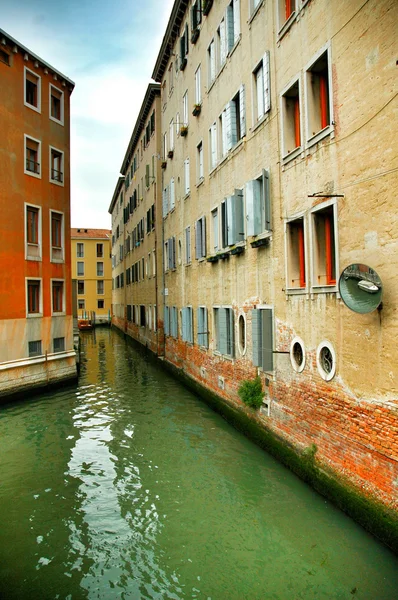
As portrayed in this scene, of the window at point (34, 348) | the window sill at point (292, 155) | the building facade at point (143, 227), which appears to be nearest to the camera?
the window sill at point (292, 155)

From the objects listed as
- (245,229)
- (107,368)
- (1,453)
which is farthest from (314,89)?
(107,368)

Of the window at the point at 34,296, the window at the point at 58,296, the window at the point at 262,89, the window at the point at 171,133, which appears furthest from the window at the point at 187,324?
the window at the point at 262,89

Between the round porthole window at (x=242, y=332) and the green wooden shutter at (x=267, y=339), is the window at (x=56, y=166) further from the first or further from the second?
the green wooden shutter at (x=267, y=339)

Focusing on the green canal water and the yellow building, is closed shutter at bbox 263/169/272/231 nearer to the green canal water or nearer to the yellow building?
the green canal water

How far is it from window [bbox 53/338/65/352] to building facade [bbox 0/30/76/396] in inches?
1.4

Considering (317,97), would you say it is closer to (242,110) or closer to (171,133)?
(242,110)

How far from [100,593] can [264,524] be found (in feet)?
7.98

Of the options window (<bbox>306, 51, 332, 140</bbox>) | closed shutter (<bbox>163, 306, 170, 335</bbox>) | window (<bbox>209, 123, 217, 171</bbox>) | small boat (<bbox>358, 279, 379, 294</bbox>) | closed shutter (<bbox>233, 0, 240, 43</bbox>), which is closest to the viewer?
small boat (<bbox>358, 279, 379, 294</bbox>)

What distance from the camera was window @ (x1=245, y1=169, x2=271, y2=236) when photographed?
9.38 meters

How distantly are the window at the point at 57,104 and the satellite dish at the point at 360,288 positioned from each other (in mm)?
14886

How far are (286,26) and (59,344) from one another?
1267 cm

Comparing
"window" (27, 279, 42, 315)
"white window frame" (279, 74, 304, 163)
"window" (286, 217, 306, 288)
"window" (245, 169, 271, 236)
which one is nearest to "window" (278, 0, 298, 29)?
"white window frame" (279, 74, 304, 163)

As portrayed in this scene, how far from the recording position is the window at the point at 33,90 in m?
16.5

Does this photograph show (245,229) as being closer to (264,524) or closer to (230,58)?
(230,58)
